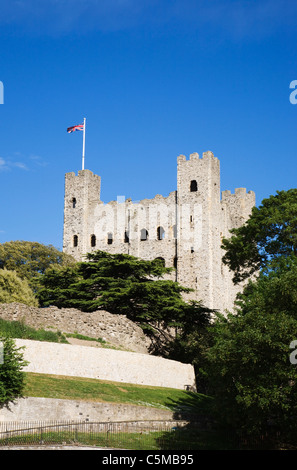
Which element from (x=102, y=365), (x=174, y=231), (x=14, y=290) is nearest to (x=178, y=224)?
(x=174, y=231)

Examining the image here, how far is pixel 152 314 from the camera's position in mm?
39250

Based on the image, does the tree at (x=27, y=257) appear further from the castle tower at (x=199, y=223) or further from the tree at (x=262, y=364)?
the tree at (x=262, y=364)

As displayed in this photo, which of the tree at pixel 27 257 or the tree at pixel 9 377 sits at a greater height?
the tree at pixel 27 257

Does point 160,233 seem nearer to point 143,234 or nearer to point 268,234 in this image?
point 143,234

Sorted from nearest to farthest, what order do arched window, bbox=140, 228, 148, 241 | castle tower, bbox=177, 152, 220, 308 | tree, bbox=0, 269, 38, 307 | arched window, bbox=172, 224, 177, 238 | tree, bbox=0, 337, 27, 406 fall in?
tree, bbox=0, 337, 27, 406
tree, bbox=0, 269, 38, 307
castle tower, bbox=177, 152, 220, 308
arched window, bbox=172, 224, 177, 238
arched window, bbox=140, 228, 148, 241

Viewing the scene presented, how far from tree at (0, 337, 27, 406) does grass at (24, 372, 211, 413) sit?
58 centimetres

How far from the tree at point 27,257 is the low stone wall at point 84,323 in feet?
41.7

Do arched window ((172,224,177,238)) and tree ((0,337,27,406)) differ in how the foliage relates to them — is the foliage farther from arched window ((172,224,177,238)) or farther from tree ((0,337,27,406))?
arched window ((172,224,177,238))

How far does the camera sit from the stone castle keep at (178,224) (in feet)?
166

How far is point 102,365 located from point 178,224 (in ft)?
84.2

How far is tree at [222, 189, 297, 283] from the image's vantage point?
32.7 m

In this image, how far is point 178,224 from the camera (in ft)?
172

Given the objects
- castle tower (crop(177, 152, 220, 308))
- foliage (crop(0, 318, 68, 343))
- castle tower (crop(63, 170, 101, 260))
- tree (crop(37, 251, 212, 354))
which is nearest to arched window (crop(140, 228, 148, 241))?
castle tower (crop(177, 152, 220, 308))

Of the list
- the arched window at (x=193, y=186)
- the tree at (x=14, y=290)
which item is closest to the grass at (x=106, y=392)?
the tree at (x=14, y=290)
